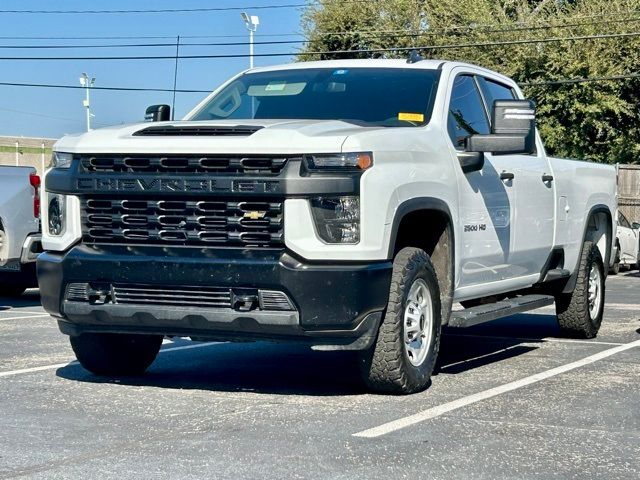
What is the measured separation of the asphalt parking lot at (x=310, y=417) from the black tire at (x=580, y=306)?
0.58 metres

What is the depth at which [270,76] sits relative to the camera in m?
9.09

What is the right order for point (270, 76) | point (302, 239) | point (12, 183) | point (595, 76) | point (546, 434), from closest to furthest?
point (546, 434)
point (302, 239)
point (270, 76)
point (12, 183)
point (595, 76)

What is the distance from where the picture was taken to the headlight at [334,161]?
683 centimetres

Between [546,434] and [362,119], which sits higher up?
[362,119]

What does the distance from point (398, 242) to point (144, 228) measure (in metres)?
1.52

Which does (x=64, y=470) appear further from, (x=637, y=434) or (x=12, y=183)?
(x=12, y=183)

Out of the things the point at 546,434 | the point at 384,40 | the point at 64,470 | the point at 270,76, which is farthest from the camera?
the point at 384,40

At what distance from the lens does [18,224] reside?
1427 cm

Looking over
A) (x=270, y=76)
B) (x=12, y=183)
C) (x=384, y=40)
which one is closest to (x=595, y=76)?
(x=384, y=40)

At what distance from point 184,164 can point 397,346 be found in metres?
1.59

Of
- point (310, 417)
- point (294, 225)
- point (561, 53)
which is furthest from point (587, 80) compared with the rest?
point (310, 417)

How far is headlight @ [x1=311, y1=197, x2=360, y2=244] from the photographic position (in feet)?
22.5

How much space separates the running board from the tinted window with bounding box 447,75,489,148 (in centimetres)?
111

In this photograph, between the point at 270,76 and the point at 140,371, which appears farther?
the point at 270,76
